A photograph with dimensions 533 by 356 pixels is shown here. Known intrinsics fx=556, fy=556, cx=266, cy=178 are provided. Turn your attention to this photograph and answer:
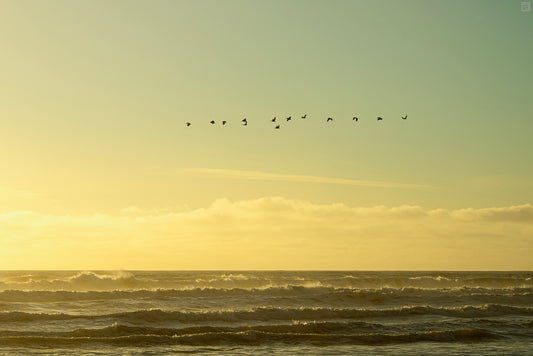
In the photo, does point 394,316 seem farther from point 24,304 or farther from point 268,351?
point 24,304

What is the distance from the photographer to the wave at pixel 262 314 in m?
28.4

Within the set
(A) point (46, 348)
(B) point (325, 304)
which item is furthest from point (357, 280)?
(A) point (46, 348)

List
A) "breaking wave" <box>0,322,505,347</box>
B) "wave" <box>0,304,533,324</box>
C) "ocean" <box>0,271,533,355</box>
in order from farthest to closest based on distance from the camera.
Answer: "wave" <box>0,304,533,324</box> < "breaking wave" <box>0,322,505,347</box> < "ocean" <box>0,271,533,355</box>

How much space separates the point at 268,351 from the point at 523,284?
5260 cm

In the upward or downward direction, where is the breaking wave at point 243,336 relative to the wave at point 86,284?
downward

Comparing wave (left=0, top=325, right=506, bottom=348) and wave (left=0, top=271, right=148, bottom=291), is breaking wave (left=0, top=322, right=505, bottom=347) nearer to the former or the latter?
wave (left=0, top=325, right=506, bottom=348)

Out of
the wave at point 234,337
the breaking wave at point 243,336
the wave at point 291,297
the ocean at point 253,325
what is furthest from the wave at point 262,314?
the wave at point 291,297

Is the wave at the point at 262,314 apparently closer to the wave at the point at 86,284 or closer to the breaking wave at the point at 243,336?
the breaking wave at the point at 243,336

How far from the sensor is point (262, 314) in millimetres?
30359

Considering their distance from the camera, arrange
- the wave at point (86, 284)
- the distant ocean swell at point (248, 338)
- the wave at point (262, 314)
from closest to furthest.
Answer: the distant ocean swell at point (248, 338) < the wave at point (262, 314) < the wave at point (86, 284)

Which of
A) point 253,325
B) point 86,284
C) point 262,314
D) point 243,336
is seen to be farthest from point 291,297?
point 86,284

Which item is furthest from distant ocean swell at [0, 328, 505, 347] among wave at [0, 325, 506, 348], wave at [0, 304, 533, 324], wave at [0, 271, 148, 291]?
wave at [0, 271, 148, 291]

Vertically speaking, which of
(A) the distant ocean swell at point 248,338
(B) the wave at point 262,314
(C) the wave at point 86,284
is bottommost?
(A) the distant ocean swell at point 248,338

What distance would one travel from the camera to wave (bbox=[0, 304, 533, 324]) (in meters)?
28.4
